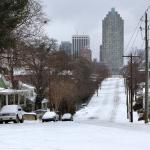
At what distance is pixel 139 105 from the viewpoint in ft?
357

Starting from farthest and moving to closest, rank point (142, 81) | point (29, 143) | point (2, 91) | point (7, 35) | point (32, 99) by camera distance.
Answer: point (142, 81) < point (32, 99) < point (2, 91) < point (7, 35) < point (29, 143)

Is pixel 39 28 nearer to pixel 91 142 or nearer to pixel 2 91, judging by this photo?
pixel 2 91

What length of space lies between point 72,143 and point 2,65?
4006cm

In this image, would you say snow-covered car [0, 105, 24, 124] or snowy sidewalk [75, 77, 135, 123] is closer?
snow-covered car [0, 105, 24, 124]

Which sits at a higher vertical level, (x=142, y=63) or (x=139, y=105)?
(x=142, y=63)

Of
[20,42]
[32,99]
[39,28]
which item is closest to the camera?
[20,42]

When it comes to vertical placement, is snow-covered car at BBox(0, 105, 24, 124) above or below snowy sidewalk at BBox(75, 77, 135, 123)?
above

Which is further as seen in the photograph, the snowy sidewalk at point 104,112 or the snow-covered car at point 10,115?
the snowy sidewalk at point 104,112

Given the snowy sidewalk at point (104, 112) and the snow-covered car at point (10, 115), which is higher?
the snow-covered car at point (10, 115)

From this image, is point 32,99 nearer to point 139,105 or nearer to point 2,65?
point 139,105

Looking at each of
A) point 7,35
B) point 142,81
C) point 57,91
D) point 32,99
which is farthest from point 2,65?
point 142,81

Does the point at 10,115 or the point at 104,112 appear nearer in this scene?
the point at 10,115

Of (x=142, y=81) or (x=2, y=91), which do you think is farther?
(x=142, y=81)

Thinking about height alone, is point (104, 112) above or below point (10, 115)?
below
